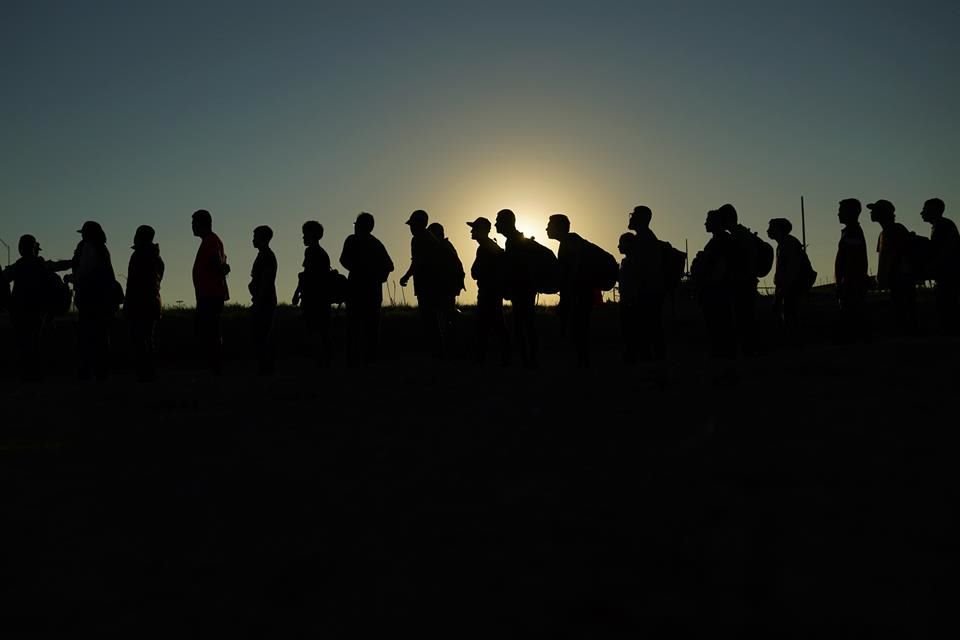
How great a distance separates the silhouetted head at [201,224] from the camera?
1052cm

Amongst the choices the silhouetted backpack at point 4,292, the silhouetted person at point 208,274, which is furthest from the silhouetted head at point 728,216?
the silhouetted backpack at point 4,292

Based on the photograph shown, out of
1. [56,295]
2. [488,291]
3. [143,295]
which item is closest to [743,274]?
[488,291]

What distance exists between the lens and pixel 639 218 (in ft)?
33.4

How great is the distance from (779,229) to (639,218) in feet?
7.26

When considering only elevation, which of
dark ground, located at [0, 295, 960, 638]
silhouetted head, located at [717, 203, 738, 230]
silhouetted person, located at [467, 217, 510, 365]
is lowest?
dark ground, located at [0, 295, 960, 638]

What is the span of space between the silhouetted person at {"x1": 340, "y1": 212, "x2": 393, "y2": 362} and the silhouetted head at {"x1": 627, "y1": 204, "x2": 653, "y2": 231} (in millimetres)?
2722

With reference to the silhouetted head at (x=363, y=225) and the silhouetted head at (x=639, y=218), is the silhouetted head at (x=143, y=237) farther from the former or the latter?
the silhouetted head at (x=639, y=218)

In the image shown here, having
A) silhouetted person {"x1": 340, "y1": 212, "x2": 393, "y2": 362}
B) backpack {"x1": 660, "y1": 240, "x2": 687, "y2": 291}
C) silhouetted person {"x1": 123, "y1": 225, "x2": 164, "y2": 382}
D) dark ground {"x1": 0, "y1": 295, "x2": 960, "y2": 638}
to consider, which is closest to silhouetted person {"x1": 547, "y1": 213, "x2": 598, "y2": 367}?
backpack {"x1": 660, "y1": 240, "x2": 687, "y2": 291}

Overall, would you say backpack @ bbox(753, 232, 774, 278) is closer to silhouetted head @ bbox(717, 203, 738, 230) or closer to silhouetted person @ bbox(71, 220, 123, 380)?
silhouetted head @ bbox(717, 203, 738, 230)

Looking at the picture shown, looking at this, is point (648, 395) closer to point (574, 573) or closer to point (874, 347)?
point (874, 347)

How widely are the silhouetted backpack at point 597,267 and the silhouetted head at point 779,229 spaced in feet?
7.61

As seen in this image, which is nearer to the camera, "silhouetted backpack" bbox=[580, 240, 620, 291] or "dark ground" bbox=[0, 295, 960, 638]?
"dark ground" bbox=[0, 295, 960, 638]

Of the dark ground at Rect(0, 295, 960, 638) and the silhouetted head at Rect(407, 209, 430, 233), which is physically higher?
the silhouetted head at Rect(407, 209, 430, 233)

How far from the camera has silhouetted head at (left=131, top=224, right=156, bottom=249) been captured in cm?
1059
